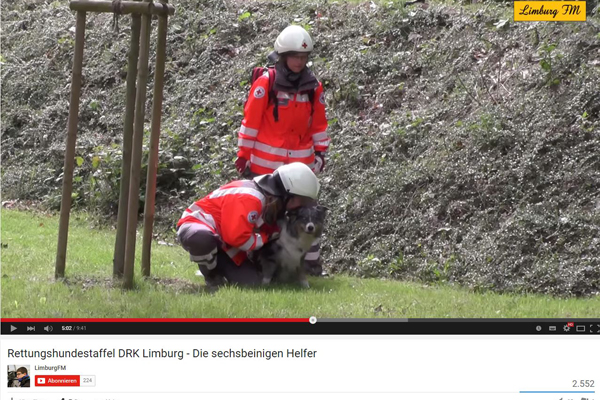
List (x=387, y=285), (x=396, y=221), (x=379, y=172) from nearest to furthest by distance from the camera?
(x=387, y=285)
(x=396, y=221)
(x=379, y=172)

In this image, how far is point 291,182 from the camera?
8.62 meters

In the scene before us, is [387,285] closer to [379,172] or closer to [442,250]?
[442,250]

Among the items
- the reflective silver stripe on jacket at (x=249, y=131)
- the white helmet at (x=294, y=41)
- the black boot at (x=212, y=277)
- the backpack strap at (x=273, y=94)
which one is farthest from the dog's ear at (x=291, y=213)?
the white helmet at (x=294, y=41)

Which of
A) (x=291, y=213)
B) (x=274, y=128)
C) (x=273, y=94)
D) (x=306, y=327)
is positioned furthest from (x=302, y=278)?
(x=306, y=327)

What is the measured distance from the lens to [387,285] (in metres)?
9.62

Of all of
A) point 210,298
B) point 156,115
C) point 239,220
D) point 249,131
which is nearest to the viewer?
point 210,298

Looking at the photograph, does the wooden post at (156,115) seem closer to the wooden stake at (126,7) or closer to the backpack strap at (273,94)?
the wooden stake at (126,7)

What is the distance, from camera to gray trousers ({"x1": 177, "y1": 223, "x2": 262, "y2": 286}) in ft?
27.9

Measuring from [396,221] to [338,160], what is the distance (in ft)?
5.80

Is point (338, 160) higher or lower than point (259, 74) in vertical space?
lower

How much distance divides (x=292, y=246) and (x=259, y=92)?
1812 mm
